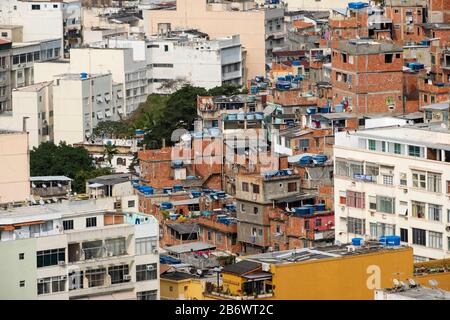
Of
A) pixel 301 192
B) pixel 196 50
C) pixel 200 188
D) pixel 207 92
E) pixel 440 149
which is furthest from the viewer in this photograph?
pixel 196 50

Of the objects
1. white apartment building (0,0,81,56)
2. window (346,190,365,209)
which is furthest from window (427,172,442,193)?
white apartment building (0,0,81,56)

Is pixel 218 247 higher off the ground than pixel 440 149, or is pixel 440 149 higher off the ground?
pixel 440 149

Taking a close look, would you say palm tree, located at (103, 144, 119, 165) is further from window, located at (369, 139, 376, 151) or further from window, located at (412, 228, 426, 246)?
window, located at (412, 228, 426, 246)

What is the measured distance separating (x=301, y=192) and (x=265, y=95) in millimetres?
17750

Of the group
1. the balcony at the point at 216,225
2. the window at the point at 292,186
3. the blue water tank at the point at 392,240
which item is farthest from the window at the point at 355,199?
the balcony at the point at 216,225

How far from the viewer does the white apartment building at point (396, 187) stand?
5534 centimetres

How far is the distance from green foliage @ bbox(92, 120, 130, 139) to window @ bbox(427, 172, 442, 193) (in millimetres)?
33804

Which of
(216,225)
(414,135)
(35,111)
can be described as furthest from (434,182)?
(35,111)

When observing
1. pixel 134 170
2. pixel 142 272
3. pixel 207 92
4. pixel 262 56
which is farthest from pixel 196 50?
pixel 142 272

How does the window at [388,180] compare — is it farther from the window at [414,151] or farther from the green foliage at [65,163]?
the green foliage at [65,163]

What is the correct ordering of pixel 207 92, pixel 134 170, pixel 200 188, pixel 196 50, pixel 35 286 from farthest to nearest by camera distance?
pixel 196 50 → pixel 207 92 → pixel 134 170 → pixel 200 188 → pixel 35 286

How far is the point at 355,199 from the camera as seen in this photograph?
58.2 m

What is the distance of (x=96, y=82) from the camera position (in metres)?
92.6

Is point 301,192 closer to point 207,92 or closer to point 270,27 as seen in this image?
point 207,92
